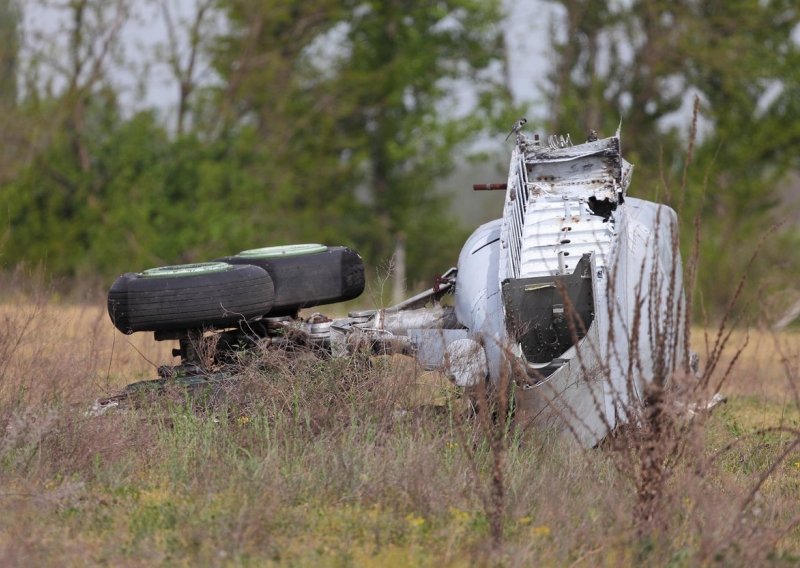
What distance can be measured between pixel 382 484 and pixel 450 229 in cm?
2712

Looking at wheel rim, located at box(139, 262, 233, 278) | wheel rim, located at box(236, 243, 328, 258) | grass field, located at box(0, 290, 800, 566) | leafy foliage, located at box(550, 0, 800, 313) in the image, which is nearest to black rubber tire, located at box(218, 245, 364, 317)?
wheel rim, located at box(236, 243, 328, 258)

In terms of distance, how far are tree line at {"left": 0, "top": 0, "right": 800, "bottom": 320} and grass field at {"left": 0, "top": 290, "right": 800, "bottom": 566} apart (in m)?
13.7

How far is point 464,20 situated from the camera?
32.1 m

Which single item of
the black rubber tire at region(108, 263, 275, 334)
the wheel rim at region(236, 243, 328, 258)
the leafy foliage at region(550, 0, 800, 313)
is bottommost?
the black rubber tire at region(108, 263, 275, 334)

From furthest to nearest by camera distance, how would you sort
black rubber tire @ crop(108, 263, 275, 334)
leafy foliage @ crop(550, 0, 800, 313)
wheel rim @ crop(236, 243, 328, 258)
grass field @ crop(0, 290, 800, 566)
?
leafy foliage @ crop(550, 0, 800, 313), wheel rim @ crop(236, 243, 328, 258), black rubber tire @ crop(108, 263, 275, 334), grass field @ crop(0, 290, 800, 566)

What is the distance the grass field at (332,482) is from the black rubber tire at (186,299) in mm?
483

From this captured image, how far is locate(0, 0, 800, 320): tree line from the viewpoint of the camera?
906 inches

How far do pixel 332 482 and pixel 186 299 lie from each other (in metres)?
2.20

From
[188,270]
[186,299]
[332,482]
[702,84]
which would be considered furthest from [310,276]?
[702,84]

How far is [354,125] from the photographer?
31750 mm

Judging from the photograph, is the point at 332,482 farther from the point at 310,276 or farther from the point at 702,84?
the point at 702,84

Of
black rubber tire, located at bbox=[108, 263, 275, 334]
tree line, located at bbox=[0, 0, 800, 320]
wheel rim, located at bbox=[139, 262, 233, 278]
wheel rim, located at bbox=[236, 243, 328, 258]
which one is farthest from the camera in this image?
tree line, located at bbox=[0, 0, 800, 320]

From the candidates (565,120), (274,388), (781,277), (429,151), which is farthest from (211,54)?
(274,388)

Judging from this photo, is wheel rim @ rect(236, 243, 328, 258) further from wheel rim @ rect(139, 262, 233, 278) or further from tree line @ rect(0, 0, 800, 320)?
tree line @ rect(0, 0, 800, 320)
